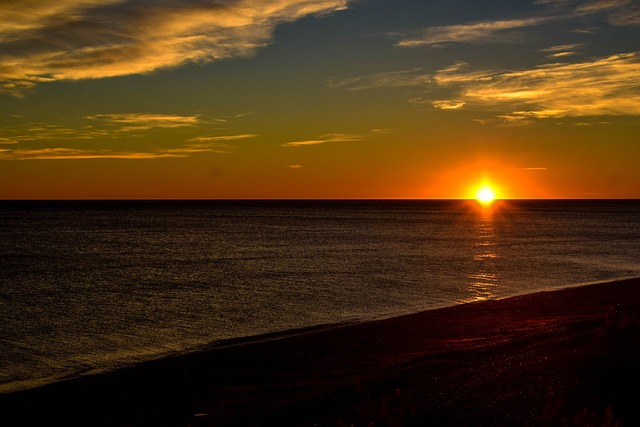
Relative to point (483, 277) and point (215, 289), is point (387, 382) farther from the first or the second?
point (483, 277)

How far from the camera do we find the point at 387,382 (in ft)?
42.7

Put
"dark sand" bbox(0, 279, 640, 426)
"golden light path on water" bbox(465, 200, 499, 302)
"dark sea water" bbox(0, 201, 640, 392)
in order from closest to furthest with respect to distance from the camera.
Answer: "dark sand" bbox(0, 279, 640, 426), "dark sea water" bbox(0, 201, 640, 392), "golden light path on water" bbox(465, 200, 499, 302)

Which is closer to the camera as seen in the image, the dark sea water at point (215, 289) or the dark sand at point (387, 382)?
the dark sand at point (387, 382)

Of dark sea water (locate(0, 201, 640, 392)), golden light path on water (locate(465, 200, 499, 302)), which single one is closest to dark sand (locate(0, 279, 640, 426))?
dark sea water (locate(0, 201, 640, 392))

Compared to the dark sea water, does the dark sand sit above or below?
above

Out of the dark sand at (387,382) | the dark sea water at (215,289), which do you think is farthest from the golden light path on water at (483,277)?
the dark sand at (387,382)

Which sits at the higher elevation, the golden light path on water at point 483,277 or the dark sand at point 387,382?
the dark sand at point 387,382

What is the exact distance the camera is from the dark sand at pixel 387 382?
9.45 metres

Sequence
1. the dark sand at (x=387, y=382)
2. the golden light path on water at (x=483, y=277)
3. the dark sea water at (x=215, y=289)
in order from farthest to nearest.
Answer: the golden light path on water at (x=483, y=277)
the dark sea water at (x=215, y=289)
the dark sand at (x=387, y=382)

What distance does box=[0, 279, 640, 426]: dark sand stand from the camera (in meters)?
9.45

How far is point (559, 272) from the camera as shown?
42375 millimetres

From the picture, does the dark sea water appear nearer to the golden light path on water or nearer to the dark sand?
the golden light path on water

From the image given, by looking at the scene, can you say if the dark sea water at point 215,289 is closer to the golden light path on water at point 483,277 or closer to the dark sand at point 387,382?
the golden light path on water at point 483,277

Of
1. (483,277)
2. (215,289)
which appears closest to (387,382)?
(215,289)
